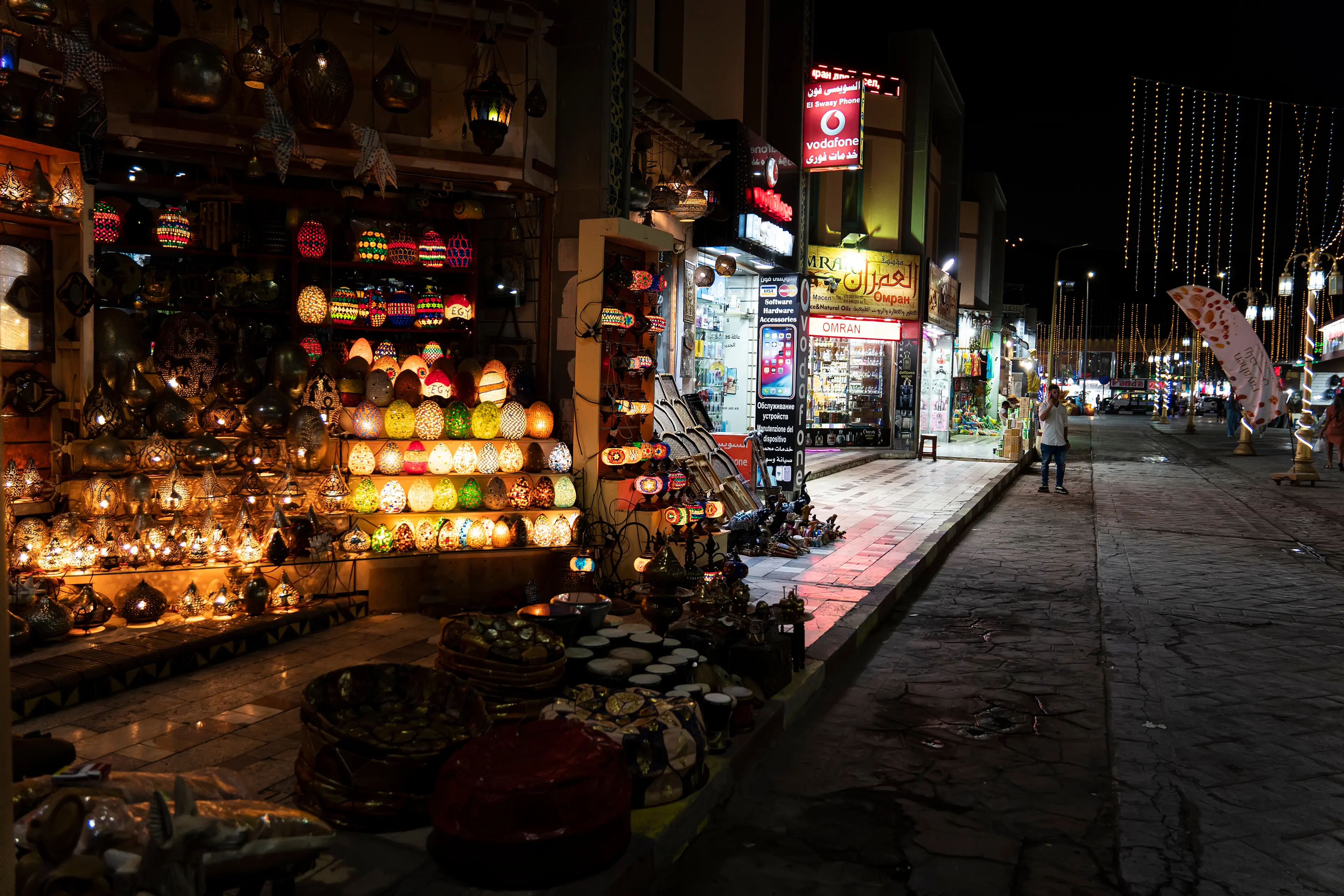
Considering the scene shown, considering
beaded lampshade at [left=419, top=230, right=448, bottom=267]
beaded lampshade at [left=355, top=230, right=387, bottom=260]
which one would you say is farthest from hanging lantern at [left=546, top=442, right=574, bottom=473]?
beaded lampshade at [left=355, top=230, right=387, bottom=260]

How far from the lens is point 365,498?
6.61 metres

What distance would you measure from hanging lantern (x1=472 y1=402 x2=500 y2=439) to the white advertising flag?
15.1 m

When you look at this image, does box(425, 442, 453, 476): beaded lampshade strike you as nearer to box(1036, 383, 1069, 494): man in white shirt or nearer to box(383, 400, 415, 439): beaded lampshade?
box(383, 400, 415, 439): beaded lampshade

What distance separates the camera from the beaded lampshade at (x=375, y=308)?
26.3 feet

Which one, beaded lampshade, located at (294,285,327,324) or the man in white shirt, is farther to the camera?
the man in white shirt

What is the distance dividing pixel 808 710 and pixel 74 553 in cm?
457

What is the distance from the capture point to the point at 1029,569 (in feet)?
32.2

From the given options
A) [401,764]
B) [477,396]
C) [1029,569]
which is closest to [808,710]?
[401,764]

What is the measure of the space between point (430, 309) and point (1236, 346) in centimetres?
1636

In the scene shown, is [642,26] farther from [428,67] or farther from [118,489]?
[118,489]

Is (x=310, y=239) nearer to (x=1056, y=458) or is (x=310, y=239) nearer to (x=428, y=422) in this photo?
(x=428, y=422)

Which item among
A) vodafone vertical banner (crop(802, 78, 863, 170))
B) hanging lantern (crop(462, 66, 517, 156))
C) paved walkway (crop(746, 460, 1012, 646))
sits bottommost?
paved walkway (crop(746, 460, 1012, 646))

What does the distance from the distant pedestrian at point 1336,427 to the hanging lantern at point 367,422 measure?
22.9 m

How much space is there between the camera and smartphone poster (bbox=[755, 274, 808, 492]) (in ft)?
42.5
